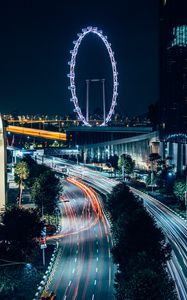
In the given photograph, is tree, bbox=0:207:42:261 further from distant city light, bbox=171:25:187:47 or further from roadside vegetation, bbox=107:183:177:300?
distant city light, bbox=171:25:187:47

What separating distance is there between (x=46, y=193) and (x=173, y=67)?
50.2 metres

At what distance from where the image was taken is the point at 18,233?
3350cm

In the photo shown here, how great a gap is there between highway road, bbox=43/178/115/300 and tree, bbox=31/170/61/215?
6.11 feet

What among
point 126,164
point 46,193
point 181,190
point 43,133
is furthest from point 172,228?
point 43,133

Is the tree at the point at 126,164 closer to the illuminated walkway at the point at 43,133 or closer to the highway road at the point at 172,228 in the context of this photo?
the highway road at the point at 172,228

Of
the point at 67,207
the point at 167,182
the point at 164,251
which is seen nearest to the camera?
the point at 164,251

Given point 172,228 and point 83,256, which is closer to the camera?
point 83,256

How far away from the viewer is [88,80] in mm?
104000

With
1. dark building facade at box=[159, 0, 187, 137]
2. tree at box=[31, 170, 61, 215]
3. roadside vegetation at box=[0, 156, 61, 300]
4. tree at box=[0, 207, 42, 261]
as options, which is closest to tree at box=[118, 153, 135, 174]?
dark building facade at box=[159, 0, 187, 137]

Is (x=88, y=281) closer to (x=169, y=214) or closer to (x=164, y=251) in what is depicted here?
(x=164, y=251)

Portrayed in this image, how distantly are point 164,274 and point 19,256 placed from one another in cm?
1048

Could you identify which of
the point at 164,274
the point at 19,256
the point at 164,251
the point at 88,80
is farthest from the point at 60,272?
the point at 88,80

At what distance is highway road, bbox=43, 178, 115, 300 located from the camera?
2986cm

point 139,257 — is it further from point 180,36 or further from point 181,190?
point 180,36
